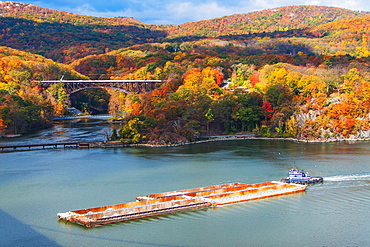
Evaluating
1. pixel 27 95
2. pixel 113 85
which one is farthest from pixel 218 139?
pixel 113 85

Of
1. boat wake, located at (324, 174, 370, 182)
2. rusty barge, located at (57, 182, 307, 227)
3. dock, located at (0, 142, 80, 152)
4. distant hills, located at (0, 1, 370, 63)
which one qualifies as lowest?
rusty barge, located at (57, 182, 307, 227)

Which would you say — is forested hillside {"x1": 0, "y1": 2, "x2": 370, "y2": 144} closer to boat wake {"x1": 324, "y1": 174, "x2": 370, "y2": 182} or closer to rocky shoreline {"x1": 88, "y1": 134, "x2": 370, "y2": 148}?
rocky shoreline {"x1": 88, "y1": 134, "x2": 370, "y2": 148}

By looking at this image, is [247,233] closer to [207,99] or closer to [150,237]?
[150,237]

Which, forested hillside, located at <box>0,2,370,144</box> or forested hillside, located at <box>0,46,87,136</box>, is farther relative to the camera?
forested hillside, located at <box>0,46,87,136</box>

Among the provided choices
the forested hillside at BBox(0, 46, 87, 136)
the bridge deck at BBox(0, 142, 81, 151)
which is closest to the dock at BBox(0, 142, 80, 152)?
the bridge deck at BBox(0, 142, 81, 151)

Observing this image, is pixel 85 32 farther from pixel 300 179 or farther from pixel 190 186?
pixel 300 179

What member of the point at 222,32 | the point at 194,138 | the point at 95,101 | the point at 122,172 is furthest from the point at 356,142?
the point at 222,32

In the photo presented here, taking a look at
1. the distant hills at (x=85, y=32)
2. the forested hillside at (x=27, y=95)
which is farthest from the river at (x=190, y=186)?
the distant hills at (x=85, y=32)
